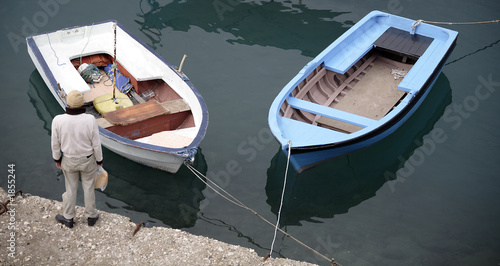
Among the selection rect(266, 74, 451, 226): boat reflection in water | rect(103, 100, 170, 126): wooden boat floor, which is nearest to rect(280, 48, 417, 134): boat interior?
rect(266, 74, 451, 226): boat reflection in water

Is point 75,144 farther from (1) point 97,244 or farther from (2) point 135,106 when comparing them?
(2) point 135,106

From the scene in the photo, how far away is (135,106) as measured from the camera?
1091 cm

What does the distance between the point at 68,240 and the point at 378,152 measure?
7123 millimetres

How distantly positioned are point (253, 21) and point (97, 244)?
9662 millimetres

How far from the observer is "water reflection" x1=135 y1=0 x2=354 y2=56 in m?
15.2

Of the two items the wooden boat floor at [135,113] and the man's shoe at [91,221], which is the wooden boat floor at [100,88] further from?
the man's shoe at [91,221]

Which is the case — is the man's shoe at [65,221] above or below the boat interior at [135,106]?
below

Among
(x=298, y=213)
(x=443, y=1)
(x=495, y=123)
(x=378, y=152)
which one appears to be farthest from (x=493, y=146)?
(x=443, y=1)

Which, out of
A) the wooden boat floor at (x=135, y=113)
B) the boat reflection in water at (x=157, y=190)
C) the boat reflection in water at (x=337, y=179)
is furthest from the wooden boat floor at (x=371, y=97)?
the wooden boat floor at (x=135, y=113)

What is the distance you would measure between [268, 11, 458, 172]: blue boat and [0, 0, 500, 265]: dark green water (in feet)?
3.26

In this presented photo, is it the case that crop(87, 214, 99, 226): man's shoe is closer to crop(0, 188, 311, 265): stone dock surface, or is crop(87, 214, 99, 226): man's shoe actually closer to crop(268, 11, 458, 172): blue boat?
crop(0, 188, 311, 265): stone dock surface

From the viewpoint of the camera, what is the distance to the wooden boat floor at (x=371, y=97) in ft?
38.2

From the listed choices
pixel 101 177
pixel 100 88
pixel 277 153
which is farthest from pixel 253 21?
pixel 101 177

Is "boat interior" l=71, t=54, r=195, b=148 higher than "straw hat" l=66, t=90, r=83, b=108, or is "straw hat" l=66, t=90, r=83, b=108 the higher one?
"straw hat" l=66, t=90, r=83, b=108
